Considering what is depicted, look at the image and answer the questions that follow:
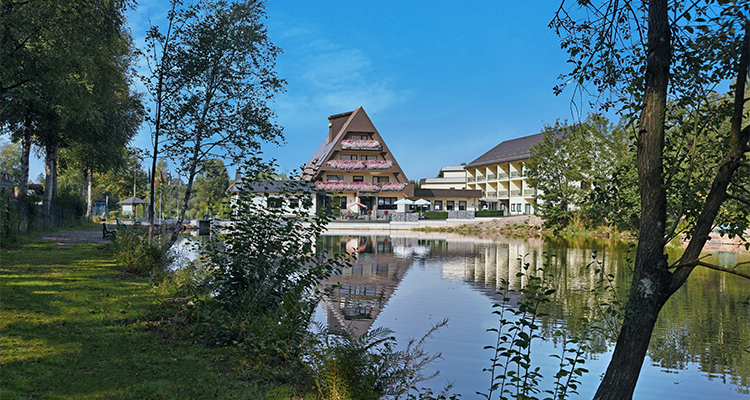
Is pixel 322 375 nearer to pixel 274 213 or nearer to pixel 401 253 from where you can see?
pixel 274 213

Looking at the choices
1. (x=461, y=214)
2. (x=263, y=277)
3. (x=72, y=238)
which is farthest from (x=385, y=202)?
(x=263, y=277)

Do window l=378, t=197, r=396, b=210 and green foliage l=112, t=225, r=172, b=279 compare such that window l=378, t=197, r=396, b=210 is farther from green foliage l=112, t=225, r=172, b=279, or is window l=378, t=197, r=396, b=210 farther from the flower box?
green foliage l=112, t=225, r=172, b=279

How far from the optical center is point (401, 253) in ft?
73.0

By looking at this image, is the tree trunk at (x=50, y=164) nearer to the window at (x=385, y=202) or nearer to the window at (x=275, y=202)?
the window at (x=275, y=202)

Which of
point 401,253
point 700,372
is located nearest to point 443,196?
point 401,253

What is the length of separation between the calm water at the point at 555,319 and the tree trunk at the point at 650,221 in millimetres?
252

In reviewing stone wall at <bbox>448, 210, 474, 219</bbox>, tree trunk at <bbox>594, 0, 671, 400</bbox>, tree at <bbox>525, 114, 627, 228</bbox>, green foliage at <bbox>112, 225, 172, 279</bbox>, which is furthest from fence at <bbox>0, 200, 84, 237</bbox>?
tree at <bbox>525, 114, 627, 228</bbox>

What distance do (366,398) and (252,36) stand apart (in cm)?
1003

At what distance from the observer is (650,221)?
160 inches

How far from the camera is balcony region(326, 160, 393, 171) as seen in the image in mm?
54031

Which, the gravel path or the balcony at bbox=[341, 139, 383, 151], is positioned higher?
the balcony at bbox=[341, 139, 383, 151]

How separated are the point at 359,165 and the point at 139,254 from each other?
42.8m

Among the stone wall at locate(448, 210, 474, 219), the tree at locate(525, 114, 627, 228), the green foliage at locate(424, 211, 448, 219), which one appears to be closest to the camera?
the tree at locate(525, 114, 627, 228)

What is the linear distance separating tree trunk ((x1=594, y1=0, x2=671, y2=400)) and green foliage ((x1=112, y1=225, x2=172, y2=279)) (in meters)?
9.36
